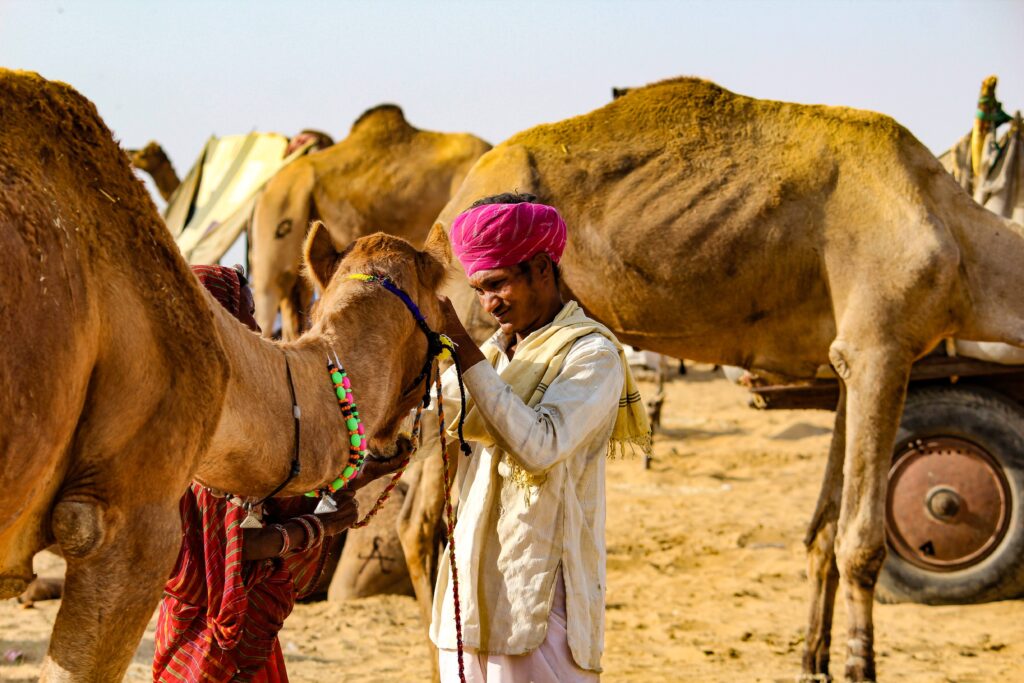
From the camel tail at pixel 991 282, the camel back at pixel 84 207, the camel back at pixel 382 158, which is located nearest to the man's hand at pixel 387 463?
the camel back at pixel 84 207

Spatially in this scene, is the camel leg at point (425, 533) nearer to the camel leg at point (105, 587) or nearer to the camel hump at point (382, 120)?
the camel leg at point (105, 587)

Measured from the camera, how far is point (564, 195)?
6.30m

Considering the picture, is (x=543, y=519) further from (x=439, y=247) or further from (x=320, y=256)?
(x=320, y=256)

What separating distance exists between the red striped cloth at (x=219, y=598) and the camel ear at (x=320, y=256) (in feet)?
2.34

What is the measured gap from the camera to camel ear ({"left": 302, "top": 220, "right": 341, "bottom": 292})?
11.1ft

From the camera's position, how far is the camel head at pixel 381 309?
3242 millimetres

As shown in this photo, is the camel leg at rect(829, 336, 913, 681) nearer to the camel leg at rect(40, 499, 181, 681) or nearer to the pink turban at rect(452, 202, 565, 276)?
the pink turban at rect(452, 202, 565, 276)

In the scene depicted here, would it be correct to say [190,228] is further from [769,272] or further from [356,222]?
[769,272]

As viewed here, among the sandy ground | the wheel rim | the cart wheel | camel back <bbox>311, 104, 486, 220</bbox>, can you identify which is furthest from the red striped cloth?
camel back <bbox>311, 104, 486, 220</bbox>

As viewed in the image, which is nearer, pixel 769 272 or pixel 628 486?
pixel 769 272

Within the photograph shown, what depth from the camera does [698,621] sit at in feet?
24.3

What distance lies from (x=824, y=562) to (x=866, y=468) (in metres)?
0.72

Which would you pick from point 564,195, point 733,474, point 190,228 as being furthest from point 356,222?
point 564,195

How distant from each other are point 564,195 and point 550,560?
3294 mm
